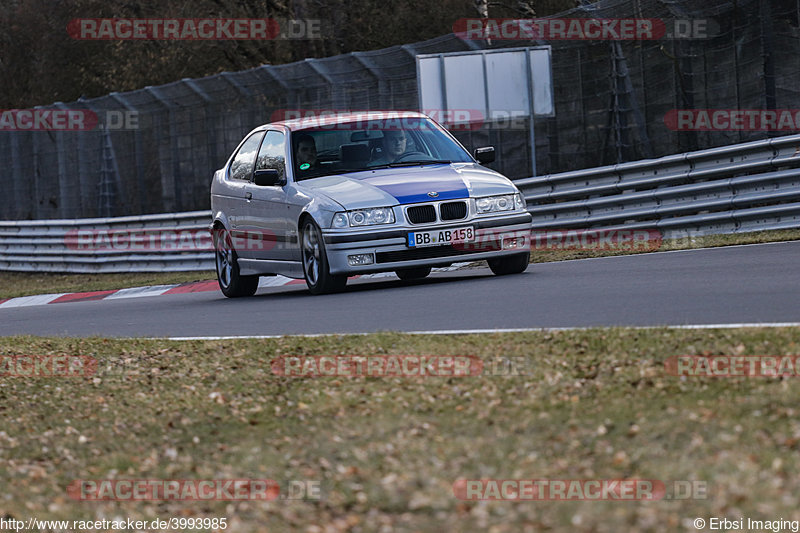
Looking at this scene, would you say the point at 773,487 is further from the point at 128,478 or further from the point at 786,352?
the point at 128,478

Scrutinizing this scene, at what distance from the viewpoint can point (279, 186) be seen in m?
13.4

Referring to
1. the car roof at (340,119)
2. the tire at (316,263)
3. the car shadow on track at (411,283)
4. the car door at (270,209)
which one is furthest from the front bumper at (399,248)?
the car roof at (340,119)

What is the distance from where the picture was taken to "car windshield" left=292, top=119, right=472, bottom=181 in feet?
43.7

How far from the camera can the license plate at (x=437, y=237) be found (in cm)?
1225

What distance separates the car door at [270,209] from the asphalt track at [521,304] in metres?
0.53

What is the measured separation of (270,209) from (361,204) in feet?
5.33

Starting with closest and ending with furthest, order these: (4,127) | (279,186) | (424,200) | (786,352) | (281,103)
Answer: (786,352) < (424,200) < (279,186) < (281,103) < (4,127)

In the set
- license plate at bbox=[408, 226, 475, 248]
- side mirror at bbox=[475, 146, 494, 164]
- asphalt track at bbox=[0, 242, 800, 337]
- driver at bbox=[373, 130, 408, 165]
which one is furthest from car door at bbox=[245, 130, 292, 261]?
side mirror at bbox=[475, 146, 494, 164]

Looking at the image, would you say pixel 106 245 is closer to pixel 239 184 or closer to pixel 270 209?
pixel 239 184

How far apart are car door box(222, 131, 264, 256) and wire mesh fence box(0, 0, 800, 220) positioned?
5.13 m

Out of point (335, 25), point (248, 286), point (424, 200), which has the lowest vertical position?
point (248, 286)

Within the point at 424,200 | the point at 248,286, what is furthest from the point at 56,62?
the point at 424,200

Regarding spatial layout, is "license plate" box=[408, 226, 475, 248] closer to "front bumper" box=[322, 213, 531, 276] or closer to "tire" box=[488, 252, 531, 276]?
"front bumper" box=[322, 213, 531, 276]

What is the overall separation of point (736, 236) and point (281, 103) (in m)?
10.0
